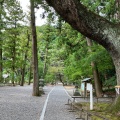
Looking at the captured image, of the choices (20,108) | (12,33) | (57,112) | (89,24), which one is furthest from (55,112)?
(12,33)

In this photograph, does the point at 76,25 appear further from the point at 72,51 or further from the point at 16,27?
the point at 16,27

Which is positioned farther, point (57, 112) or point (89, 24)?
point (57, 112)

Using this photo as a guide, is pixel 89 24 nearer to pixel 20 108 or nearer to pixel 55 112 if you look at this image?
pixel 55 112

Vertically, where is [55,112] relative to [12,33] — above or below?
below

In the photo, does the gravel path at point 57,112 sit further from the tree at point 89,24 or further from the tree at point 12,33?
the tree at point 12,33

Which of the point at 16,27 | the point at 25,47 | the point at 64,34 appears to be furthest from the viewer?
the point at 25,47

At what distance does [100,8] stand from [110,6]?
10.0 ft

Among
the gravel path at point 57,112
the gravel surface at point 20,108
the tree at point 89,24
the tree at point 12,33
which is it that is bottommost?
the gravel path at point 57,112

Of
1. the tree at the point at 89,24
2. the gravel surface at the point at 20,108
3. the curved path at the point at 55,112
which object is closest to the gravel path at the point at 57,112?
the curved path at the point at 55,112

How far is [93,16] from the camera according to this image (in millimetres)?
7383

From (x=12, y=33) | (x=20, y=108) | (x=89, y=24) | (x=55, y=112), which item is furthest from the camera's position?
(x=12, y=33)

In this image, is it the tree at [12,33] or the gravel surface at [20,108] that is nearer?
the gravel surface at [20,108]

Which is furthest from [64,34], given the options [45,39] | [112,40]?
[45,39]

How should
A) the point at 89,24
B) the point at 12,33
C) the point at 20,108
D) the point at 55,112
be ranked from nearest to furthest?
the point at 89,24
the point at 55,112
the point at 20,108
the point at 12,33
